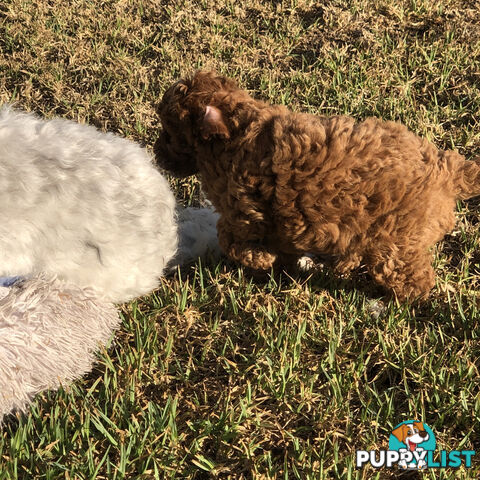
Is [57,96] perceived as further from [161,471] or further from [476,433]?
[476,433]

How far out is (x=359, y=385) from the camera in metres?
2.62

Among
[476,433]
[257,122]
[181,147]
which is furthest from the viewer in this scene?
[181,147]

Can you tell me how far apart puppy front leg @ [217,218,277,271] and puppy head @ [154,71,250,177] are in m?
0.43

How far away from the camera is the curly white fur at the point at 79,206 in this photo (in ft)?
7.97

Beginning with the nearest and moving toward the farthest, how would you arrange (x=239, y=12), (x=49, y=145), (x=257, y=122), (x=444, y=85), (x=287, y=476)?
(x=287, y=476)
(x=49, y=145)
(x=257, y=122)
(x=444, y=85)
(x=239, y=12)

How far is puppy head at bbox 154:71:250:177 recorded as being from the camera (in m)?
2.89

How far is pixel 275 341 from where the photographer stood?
8.91 ft

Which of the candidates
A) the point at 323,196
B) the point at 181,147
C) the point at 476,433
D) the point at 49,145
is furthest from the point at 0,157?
the point at 476,433

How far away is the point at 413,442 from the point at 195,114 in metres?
1.77

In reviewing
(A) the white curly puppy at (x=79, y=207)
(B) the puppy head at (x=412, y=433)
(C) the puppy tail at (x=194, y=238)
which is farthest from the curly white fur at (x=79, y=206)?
(B) the puppy head at (x=412, y=433)

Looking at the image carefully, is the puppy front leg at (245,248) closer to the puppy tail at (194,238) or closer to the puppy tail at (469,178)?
the puppy tail at (194,238)

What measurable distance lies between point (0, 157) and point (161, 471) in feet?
4.47

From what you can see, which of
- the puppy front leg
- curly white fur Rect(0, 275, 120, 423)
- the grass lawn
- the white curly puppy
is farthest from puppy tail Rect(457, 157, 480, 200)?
curly white fur Rect(0, 275, 120, 423)

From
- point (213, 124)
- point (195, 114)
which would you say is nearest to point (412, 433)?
point (213, 124)
